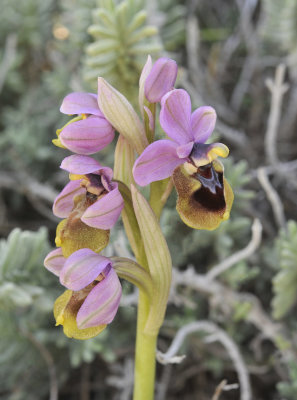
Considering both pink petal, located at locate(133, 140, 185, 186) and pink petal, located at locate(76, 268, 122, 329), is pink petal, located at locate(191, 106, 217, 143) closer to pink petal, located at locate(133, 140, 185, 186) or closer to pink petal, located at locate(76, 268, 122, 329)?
pink petal, located at locate(133, 140, 185, 186)

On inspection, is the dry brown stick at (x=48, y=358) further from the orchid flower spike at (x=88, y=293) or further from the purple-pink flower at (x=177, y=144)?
the purple-pink flower at (x=177, y=144)

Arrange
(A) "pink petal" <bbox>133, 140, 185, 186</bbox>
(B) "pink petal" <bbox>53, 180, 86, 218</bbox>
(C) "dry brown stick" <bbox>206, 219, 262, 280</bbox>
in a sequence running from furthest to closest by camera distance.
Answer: (C) "dry brown stick" <bbox>206, 219, 262, 280</bbox>, (B) "pink petal" <bbox>53, 180, 86, 218</bbox>, (A) "pink petal" <bbox>133, 140, 185, 186</bbox>

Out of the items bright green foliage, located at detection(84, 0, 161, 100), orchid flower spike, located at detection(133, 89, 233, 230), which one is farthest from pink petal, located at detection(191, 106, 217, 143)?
bright green foliage, located at detection(84, 0, 161, 100)

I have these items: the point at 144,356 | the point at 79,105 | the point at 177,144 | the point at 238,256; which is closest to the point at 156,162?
the point at 177,144

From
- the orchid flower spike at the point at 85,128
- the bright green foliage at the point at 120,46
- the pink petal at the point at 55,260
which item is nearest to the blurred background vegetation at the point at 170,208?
the bright green foliage at the point at 120,46

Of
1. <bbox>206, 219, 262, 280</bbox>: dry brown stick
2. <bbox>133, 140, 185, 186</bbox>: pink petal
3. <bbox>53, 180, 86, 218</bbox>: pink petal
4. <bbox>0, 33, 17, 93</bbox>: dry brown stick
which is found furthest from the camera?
<bbox>0, 33, 17, 93</bbox>: dry brown stick

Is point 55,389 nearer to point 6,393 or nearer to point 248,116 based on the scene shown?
point 6,393

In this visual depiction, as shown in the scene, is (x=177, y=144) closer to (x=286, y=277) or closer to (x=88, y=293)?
(x=88, y=293)
